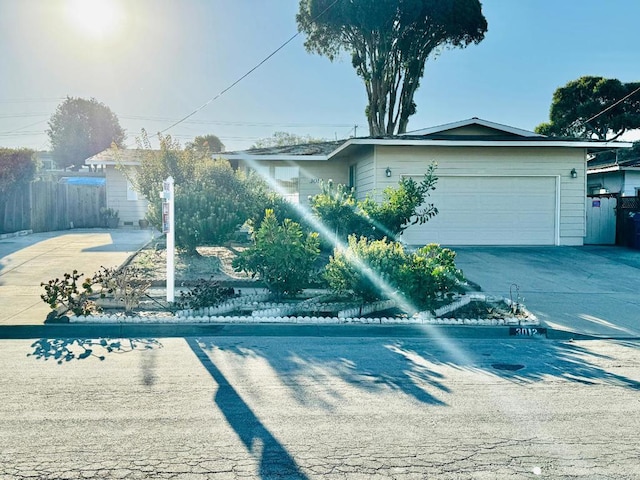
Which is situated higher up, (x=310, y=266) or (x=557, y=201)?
(x=557, y=201)

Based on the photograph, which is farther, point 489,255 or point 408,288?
point 489,255

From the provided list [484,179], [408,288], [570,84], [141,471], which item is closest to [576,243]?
[484,179]

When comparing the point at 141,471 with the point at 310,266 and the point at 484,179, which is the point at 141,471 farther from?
the point at 484,179

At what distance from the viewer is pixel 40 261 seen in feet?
47.4

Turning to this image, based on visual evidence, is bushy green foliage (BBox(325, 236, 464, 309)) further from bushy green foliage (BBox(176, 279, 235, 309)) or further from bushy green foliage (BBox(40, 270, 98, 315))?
bushy green foliage (BBox(40, 270, 98, 315))

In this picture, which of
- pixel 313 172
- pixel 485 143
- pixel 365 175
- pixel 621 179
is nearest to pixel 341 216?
pixel 365 175

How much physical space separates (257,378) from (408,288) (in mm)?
3596

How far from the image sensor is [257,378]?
6230mm

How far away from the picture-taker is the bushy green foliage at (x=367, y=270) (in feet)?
30.8

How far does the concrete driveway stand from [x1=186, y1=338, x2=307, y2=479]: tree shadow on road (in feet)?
17.1

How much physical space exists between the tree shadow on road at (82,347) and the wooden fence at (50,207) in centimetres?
1488

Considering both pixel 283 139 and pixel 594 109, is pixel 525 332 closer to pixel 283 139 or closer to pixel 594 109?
pixel 594 109

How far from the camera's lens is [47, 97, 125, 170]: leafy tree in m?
66.8

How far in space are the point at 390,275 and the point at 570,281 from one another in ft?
18.2
